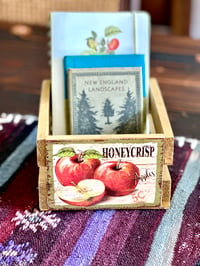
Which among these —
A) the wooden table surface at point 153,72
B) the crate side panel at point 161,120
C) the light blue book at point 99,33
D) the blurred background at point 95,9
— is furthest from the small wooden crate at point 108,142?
the blurred background at point 95,9

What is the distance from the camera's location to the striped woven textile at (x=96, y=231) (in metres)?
0.74

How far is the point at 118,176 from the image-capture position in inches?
31.6

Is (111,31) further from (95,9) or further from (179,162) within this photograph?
(95,9)

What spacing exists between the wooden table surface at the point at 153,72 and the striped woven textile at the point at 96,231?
32 centimetres

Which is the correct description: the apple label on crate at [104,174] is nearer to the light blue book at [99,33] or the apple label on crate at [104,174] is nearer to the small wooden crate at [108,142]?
the small wooden crate at [108,142]

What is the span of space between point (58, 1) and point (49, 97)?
2.22 feet

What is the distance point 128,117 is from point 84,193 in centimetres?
16

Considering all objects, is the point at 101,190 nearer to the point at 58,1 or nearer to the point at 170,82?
the point at 170,82

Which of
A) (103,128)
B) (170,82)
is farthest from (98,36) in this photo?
A: (170,82)

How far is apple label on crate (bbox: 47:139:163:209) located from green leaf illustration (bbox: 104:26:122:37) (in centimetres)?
25

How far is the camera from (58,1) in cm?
154

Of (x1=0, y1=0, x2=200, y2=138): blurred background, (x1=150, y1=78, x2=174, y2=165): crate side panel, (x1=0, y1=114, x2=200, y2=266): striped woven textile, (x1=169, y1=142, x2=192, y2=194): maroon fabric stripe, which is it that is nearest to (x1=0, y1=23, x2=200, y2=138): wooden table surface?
(x1=0, y1=0, x2=200, y2=138): blurred background

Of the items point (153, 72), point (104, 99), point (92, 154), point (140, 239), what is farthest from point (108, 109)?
point (153, 72)

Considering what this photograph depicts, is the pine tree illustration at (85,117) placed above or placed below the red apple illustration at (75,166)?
above
